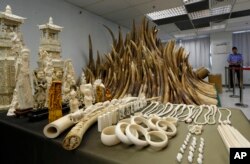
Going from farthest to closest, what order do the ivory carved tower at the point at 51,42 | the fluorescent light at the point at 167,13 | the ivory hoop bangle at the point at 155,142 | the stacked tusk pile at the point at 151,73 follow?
the fluorescent light at the point at 167,13, the stacked tusk pile at the point at 151,73, the ivory carved tower at the point at 51,42, the ivory hoop bangle at the point at 155,142

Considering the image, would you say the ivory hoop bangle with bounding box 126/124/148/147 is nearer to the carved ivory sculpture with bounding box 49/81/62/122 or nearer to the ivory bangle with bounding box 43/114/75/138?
the ivory bangle with bounding box 43/114/75/138

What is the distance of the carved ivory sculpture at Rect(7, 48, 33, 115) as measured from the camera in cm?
95

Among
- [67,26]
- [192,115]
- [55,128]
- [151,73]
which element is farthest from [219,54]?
[55,128]

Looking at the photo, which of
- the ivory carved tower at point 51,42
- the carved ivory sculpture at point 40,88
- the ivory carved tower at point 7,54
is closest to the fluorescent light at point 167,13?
the ivory carved tower at point 51,42

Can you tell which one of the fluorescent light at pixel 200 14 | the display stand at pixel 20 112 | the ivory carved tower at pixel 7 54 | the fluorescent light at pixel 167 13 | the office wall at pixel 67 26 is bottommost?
the display stand at pixel 20 112

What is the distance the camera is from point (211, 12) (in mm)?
3697

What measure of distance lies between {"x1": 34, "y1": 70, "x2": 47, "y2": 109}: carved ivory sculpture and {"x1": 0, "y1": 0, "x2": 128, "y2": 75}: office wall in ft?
4.28

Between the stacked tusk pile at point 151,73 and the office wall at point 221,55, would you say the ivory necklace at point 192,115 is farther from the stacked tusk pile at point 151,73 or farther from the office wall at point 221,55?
the office wall at point 221,55

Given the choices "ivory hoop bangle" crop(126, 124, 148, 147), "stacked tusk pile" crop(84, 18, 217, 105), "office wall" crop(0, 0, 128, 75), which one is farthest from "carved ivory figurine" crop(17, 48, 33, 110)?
"office wall" crop(0, 0, 128, 75)

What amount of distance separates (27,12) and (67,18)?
0.65m

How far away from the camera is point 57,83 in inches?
32.4

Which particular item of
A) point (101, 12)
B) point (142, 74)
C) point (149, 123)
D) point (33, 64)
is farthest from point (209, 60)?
point (149, 123)

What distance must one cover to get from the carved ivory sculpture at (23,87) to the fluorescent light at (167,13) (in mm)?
3145

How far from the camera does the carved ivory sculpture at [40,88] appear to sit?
97 cm
